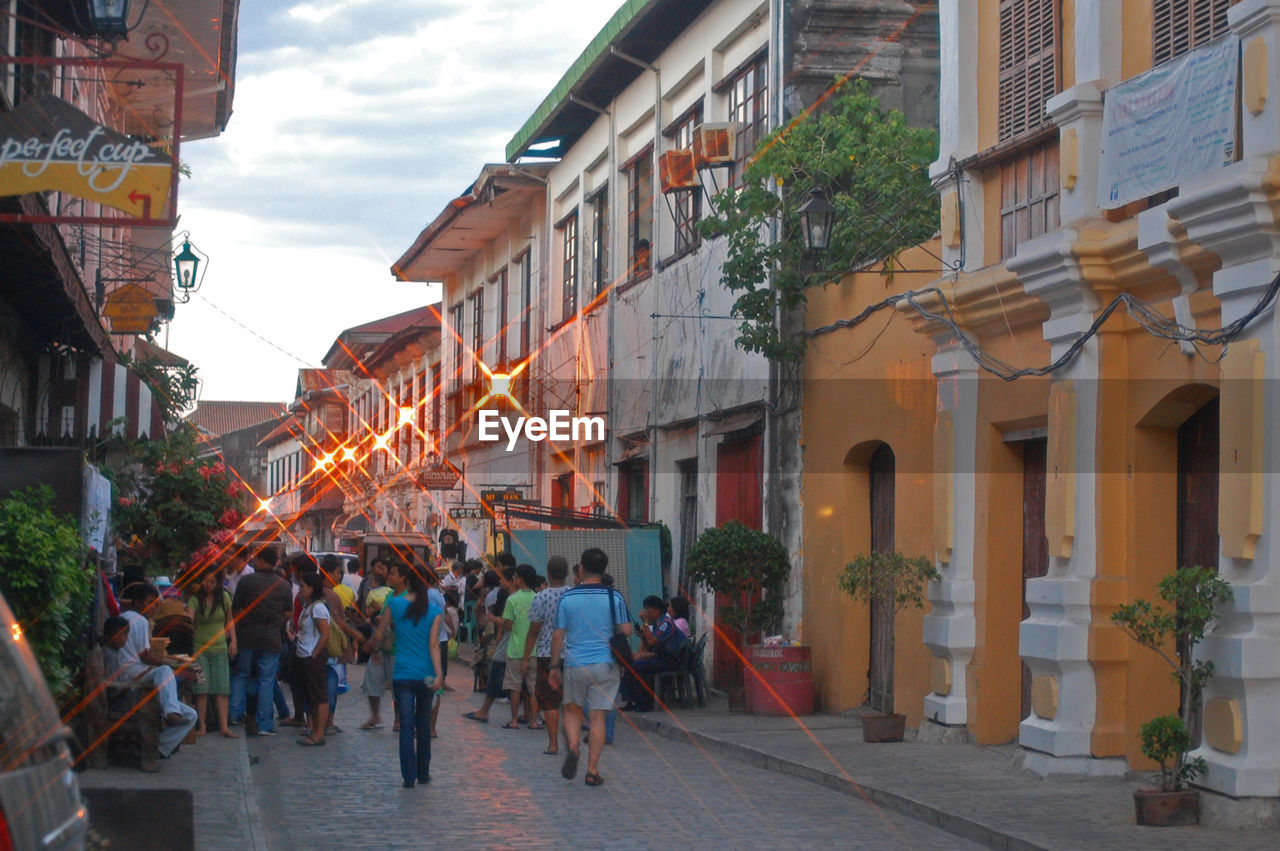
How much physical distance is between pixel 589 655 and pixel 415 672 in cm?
127

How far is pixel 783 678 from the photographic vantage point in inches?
693

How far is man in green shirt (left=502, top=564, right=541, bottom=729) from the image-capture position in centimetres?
1652

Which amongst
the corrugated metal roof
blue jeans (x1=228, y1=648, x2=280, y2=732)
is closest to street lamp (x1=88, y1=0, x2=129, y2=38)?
blue jeans (x1=228, y1=648, x2=280, y2=732)

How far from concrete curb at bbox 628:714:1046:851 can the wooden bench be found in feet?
16.0

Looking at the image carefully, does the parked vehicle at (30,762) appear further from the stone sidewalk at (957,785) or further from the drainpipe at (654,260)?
the drainpipe at (654,260)

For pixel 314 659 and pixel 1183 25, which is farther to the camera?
pixel 314 659

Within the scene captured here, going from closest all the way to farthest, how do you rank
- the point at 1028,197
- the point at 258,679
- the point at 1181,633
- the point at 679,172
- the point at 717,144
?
the point at 1181,633 < the point at 1028,197 < the point at 258,679 < the point at 717,144 < the point at 679,172

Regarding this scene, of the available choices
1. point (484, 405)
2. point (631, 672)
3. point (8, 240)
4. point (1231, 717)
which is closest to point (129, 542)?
point (631, 672)

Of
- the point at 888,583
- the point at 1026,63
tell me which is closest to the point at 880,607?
the point at 888,583

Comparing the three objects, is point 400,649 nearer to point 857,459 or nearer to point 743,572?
point 743,572

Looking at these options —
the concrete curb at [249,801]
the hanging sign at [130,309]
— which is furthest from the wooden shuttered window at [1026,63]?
the hanging sign at [130,309]

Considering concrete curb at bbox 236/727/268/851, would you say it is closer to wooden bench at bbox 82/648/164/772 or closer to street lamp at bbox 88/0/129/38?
wooden bench at bbox 82/648/164/772

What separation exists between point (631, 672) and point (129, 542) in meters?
5.58

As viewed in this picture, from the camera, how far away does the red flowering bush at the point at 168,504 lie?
56.6 ft
